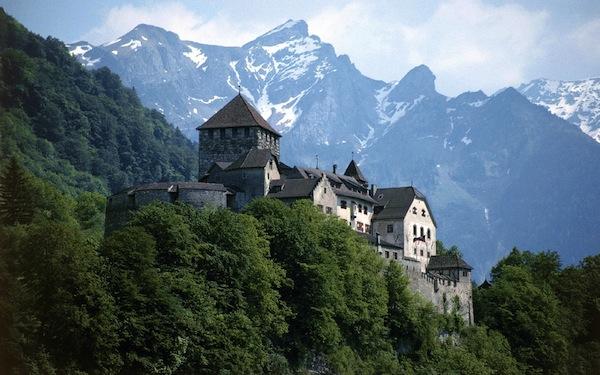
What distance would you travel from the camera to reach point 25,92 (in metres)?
191

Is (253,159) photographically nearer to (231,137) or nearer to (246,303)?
(231,137)

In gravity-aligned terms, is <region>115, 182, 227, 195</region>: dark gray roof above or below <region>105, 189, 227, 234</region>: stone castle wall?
above

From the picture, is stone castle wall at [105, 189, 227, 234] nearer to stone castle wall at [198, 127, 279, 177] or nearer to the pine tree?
the pine tree

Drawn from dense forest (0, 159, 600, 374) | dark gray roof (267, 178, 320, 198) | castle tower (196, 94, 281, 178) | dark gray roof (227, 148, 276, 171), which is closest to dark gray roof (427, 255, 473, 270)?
dense forest (0, 159, 600, 374)

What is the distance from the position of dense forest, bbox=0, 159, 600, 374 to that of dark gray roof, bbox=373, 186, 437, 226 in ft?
41.4

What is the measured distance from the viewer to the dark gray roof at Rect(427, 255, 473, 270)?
364 ft

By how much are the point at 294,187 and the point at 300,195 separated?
1281mm

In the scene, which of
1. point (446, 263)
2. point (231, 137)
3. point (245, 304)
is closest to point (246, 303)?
point (245, 304)

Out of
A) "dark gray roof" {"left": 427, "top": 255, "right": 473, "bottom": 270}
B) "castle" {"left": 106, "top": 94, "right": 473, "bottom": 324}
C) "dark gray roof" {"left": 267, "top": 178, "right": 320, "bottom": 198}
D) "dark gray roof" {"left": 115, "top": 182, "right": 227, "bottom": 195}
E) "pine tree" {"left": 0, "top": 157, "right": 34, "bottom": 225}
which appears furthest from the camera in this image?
"dark gray roof" {"left": 427, "top": 255, "right": 473, "bottom": 270}

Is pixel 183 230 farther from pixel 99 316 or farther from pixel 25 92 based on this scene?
pixel 25 92

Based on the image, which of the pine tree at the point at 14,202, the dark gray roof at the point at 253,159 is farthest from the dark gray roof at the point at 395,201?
the pine tree at the point at 14,202

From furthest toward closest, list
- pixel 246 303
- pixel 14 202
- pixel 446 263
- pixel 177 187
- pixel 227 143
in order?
1. pixel 446 263
2. pixel 227 143
3. pixel 177 187
4. pixel 14 202
5. pixel 246 303

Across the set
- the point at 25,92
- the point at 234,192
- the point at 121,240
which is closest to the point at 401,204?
the point at 234,192

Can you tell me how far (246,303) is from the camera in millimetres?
74688
